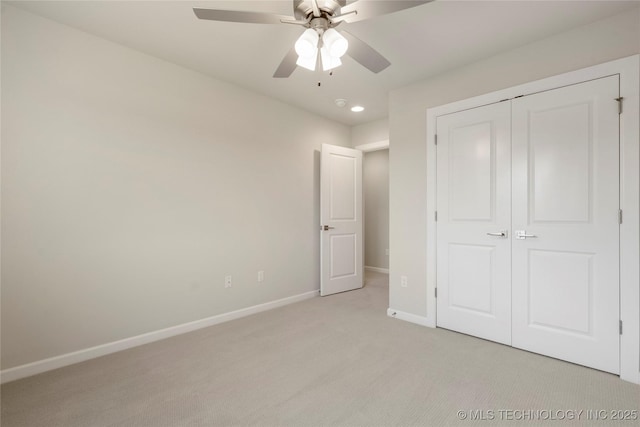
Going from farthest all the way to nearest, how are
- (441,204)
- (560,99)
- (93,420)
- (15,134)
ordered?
(441,204) → (560,99) → (15,134) → (93,420)

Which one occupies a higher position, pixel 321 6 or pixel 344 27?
pixel 344 27

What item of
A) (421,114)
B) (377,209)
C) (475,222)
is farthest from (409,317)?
(377,209)

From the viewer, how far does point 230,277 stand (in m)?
3.24

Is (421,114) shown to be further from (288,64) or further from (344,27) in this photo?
(288,64)

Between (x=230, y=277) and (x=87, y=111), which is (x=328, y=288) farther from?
(x=87, y=111)

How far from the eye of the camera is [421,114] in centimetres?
307

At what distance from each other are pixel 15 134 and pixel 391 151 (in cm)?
322

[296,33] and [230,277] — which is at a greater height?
[296,33]

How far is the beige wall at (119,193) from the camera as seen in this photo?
210 cm

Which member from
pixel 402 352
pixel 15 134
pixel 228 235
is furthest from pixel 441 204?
pixel 15 134

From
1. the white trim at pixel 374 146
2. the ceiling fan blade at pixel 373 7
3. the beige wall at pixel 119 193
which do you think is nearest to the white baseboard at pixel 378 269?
the white trim at pixel 374 146

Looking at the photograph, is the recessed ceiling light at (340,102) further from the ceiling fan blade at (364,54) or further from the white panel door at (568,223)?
the white panel door at (568,223)

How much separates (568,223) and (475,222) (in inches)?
26.1

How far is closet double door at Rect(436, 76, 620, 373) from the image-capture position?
211 centimetres
